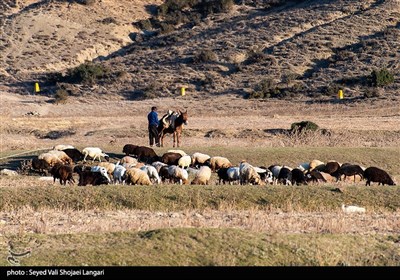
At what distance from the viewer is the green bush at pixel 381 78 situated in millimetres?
49594

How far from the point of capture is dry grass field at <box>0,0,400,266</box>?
1122cm

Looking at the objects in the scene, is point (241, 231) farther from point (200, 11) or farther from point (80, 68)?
point (200, 11)

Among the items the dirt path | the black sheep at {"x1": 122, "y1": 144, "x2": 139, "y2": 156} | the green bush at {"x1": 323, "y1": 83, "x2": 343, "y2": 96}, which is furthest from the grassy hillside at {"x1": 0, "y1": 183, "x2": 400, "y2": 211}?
the green bush at {"x1": 323, "y1": 83, "x2": 343, "y2": 96}

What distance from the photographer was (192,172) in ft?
71.4

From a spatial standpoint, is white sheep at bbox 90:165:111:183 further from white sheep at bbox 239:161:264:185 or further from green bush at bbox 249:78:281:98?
green bush at bbox 249:78:281:98

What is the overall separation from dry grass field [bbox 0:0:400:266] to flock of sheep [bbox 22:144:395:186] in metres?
0.81

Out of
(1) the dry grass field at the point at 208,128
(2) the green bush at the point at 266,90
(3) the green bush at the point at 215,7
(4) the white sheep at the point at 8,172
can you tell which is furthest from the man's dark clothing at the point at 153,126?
(3) the green bush at the point at 215,7

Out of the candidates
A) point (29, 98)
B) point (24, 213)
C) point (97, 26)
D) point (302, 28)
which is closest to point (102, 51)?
point (97, 26)

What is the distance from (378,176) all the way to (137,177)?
7.43m

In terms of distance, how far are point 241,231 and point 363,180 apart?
36.3 ft

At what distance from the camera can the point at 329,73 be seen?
2116 inches

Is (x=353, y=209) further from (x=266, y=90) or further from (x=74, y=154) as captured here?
(x=266, y=90)

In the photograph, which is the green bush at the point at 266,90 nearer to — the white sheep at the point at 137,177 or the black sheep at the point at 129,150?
the black sheep at the point at 129,150
